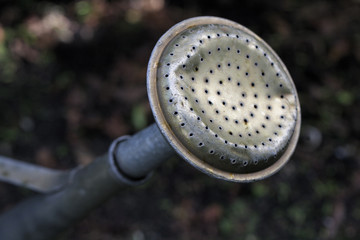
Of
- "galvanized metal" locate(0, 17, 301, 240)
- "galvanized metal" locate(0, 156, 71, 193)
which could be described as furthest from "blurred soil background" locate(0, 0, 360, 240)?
"galvanized metal" locate(0, 17, 301, 240)

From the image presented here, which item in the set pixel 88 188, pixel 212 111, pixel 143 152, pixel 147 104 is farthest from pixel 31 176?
pixel 147 104

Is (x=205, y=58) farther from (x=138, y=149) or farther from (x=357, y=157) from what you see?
(x=357, y=157)

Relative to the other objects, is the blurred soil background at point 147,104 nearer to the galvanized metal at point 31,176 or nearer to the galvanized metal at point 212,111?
the galvanized metal at point 31,176

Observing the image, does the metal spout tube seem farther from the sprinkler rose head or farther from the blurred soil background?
the blurred soil background

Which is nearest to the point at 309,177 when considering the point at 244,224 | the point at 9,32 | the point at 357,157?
the point at 357,157

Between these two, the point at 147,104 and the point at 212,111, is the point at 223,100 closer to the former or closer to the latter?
the point at 212,111

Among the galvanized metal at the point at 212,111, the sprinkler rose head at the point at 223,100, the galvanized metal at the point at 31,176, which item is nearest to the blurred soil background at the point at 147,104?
the galvanized metal at the point at 31,176
